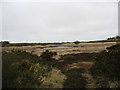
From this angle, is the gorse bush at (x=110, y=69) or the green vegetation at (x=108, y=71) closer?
the green vegetation at (x=108, y=71)

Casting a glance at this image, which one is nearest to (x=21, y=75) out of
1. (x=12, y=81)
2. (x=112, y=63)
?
(x=12, y=81)

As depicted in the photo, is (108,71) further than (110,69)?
→ No

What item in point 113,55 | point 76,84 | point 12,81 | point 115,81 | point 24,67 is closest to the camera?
point 12,81

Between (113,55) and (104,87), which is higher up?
(113,55)

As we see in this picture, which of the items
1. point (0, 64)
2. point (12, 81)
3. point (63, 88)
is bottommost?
point (63, 88)

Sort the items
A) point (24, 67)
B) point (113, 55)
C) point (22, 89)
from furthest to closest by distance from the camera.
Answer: point (113, 55), point (24, 67), point (22, 89)

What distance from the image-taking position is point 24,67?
13.3 meters

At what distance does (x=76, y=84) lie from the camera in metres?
11.2

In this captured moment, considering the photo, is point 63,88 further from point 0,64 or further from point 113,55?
point 113,55

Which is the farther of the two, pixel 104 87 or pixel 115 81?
pixel 115 81

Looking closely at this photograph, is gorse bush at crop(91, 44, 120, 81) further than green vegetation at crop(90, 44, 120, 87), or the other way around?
gorse bush at crop(91, 44, 120, 81)

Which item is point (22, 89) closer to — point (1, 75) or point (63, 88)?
point (1, 75)

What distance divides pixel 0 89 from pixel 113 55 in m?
13.4

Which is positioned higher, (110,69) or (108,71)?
(110,69)
